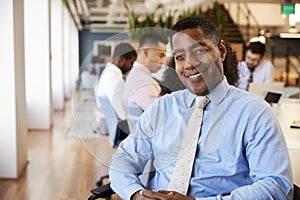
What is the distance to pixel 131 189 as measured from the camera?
174 cm

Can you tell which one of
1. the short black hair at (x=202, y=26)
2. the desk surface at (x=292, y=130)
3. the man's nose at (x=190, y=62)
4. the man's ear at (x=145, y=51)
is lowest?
the desk surface at (x=292, y=130)

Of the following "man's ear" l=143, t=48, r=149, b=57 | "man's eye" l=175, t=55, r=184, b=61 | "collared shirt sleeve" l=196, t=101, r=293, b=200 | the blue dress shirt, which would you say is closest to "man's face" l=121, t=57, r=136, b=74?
"man's ear" l=143, t=48, r=149, b=57

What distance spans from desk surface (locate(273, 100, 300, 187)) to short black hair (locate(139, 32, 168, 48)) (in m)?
0.69

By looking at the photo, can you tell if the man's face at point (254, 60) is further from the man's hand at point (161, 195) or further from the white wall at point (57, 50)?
the white wall at point (57, 50)

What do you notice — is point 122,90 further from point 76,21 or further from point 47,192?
point 76,21

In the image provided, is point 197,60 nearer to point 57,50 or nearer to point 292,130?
point 292,130

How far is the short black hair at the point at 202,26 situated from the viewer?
163 cm

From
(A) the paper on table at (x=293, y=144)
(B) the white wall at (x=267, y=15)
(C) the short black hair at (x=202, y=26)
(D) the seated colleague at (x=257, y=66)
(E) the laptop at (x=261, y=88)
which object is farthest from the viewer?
(B) the white wall at (x=267, y=15)

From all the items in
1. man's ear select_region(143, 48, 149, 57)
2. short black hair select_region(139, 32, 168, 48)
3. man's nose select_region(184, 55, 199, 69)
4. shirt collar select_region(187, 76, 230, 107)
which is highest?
short black hair select_region(139, 32, 168, 48)

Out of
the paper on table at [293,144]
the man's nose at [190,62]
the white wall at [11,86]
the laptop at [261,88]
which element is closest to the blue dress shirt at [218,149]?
the man's nose at [190,62]

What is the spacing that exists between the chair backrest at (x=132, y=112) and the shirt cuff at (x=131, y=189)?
37 centimetres

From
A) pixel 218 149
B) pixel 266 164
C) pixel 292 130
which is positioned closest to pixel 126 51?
pixel 218 149

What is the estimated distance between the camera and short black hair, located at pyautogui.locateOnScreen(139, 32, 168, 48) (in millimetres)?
1843

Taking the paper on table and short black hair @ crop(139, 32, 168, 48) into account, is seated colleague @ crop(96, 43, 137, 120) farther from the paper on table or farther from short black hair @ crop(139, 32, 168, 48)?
the paper on table
